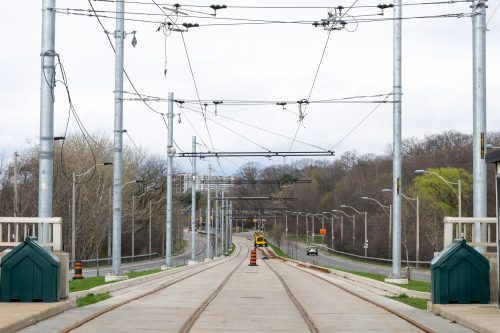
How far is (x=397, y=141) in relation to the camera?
2786 cm

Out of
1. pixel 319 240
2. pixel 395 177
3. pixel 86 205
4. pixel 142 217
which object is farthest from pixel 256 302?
pixel 319 240

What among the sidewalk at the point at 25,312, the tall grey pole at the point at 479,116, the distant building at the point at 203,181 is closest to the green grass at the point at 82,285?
the sidewalk at the point at 25,312

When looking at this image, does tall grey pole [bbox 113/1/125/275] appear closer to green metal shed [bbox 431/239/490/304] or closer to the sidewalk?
the sidewalk

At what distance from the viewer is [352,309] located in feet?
60.6

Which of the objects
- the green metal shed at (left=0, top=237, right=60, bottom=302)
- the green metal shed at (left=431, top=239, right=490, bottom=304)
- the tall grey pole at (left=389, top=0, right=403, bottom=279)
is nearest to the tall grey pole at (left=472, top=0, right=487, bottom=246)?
the green metal shed at (left=431, top=239, right=490, bottom=304)

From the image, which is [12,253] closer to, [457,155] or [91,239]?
[91,239]

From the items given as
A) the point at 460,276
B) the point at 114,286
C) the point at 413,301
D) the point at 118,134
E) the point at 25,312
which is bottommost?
the point at 114,286

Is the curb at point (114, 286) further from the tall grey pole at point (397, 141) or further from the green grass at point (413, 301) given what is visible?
the tall grey pole at point (397, 141)

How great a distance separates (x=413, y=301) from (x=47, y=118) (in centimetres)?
1046

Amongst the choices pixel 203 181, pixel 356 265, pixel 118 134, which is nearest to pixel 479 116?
pixel 118 134

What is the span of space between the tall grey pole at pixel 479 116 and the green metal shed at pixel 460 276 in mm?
2683

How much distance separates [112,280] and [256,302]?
1011 centimetres

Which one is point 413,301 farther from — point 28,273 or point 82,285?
point 82,285

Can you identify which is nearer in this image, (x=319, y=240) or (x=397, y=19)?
(x=397, y=19)
